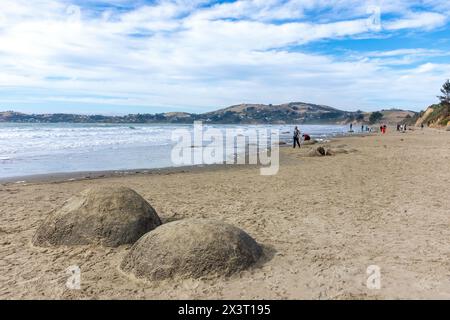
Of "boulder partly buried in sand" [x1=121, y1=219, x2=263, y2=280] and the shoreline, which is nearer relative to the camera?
"boulder partly buried in sand" [x1=121, y1=219, x2=263, y2=280]

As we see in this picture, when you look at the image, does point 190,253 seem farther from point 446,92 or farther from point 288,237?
point 446,92

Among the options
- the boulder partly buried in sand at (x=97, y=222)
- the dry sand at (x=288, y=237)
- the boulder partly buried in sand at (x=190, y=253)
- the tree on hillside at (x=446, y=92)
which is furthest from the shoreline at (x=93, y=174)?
the tree on hillside at (x=446, y=92)

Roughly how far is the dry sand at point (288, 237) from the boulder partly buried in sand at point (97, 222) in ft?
0.67

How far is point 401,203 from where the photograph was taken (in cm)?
914

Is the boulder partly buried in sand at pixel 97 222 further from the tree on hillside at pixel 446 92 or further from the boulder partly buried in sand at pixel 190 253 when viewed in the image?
the tree on hillside at pixel 446 92

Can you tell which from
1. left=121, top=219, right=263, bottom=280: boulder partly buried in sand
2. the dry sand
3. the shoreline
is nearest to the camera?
the dry sand

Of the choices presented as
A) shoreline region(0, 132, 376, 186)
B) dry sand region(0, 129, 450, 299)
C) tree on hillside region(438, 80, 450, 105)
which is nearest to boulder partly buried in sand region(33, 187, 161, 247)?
dry sand region(0, 129, 450, 299)

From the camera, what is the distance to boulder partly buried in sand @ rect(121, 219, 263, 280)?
199 inches

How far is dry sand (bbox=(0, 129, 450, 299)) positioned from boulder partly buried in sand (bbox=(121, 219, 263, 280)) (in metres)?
0.14

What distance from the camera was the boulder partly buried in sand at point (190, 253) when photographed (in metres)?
5.07

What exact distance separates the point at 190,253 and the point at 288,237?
2.31 metres

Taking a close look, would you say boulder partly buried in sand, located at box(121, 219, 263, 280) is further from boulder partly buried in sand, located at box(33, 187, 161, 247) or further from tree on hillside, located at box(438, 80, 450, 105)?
tree on hillside, located at box(438, 80, 450, 105)
